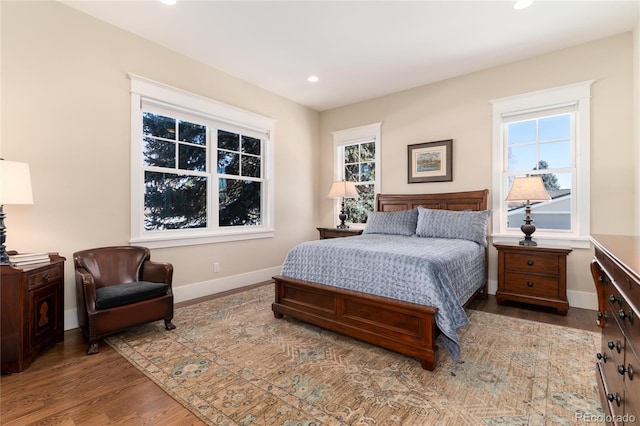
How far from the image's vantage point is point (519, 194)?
3.35 meters

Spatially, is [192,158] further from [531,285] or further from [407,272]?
[531,285]

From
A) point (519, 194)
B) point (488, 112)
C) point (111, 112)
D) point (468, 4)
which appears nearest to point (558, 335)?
point (519, 194)

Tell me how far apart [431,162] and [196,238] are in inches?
134

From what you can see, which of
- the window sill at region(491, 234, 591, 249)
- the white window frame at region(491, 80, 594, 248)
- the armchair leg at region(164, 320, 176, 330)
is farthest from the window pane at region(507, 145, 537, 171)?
the armchair leg at region(164, 320, 176, 330)

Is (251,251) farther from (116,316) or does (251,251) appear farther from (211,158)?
(116,316)

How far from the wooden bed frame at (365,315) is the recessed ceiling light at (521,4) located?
9.02 ft

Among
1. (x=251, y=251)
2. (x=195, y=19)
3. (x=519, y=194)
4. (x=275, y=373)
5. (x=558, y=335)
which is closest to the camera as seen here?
(x=275, y=373)

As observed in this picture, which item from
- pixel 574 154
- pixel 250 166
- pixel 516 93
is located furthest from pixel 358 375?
pixel 516 93

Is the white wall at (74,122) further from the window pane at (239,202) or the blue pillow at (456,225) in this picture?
the blue pillow at (456,225)

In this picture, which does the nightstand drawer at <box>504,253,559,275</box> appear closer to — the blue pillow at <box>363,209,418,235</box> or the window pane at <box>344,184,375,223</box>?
the blue pillow at <box>363,209,418,235</box>

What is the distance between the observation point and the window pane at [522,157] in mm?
3781

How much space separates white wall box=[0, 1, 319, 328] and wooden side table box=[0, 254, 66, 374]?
0.49 m

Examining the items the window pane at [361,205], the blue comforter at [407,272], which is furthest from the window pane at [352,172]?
the blue comforter at [407,272]

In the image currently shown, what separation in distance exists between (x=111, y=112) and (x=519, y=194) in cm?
440
